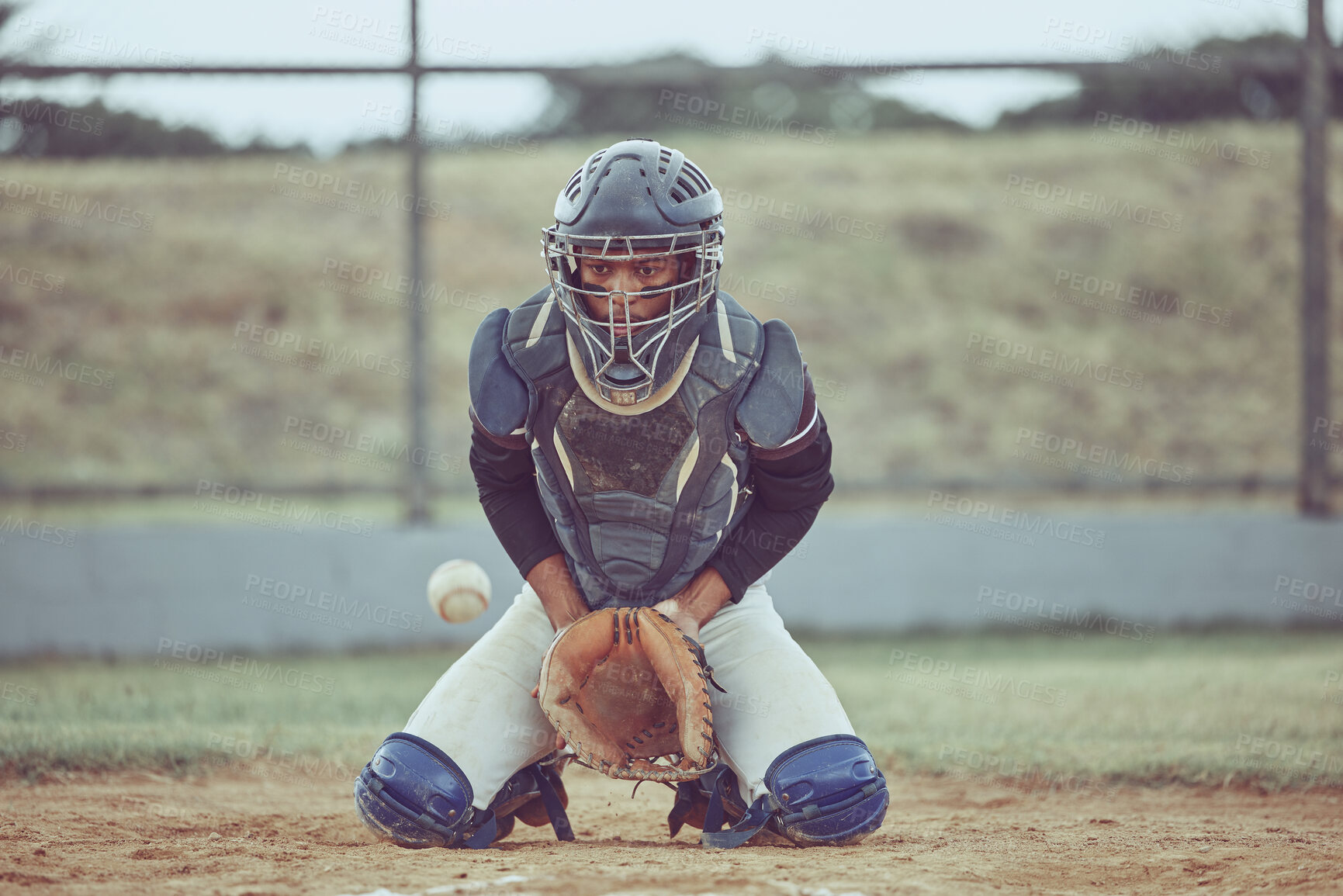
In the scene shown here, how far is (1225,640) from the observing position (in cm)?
723

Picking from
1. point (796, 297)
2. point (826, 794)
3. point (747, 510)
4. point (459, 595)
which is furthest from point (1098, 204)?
point (826, 794)

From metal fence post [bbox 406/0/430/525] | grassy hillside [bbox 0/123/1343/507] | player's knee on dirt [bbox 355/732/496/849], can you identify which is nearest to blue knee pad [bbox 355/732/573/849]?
player's knee on dirt [bbox 355/732/496/849]

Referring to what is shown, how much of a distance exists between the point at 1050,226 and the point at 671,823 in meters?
15.1

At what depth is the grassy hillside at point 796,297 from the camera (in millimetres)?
13414

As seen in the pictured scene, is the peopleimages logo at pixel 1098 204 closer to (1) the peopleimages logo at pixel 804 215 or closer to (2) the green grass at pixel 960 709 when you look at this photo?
(1) the peopleimages logo at pixel 804 215

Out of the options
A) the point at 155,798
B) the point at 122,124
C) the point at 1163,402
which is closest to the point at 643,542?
the point at 155,798

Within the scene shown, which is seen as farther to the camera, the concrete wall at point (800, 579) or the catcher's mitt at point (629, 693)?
the concrete wall at point (800, 579)

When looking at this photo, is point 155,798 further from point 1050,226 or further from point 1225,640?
point 1050,226

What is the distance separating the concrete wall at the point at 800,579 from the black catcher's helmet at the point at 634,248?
13.5 ft

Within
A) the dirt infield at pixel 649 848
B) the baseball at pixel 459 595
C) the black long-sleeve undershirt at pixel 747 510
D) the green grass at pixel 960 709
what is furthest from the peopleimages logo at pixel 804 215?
the black long-sleeve undershirt at pixel 747 510

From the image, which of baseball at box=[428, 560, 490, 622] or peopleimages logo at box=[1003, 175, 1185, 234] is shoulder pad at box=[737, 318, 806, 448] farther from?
peopleimages logo at box=[1003, 175, 1185, 234]

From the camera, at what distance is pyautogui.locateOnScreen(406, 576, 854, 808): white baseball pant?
3.25 m

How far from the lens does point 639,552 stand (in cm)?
343

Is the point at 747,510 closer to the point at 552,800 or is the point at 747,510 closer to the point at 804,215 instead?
the point at 552,800
